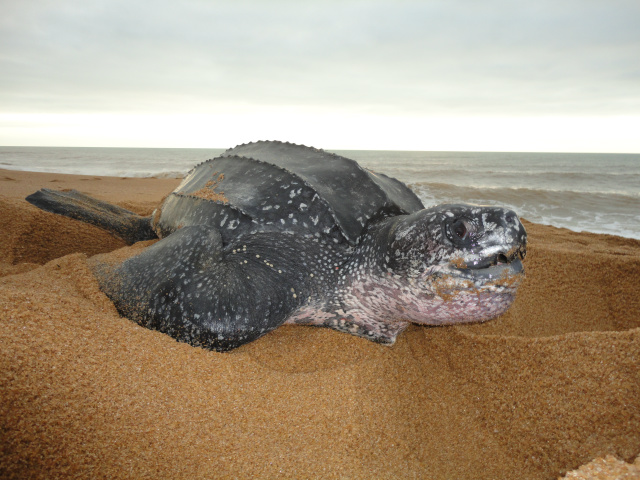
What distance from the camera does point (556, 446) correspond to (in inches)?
49.3

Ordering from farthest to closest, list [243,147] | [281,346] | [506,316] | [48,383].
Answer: [243,147]
[506,316]
[281,346]
[48,383]

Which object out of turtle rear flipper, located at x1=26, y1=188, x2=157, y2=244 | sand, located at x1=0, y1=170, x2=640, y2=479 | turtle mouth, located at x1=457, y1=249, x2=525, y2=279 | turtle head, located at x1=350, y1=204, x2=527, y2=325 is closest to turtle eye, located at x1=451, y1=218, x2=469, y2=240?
turtle head, located at x1=350, y1=204, x2=527, y2=325

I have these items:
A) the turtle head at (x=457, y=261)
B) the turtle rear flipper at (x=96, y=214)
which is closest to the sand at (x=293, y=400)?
the turtle head at (x=457, y=261)

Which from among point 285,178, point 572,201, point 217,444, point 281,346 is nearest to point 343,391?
point 281,346

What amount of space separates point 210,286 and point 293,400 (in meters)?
0.56

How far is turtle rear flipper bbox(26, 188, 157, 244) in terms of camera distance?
2701mm

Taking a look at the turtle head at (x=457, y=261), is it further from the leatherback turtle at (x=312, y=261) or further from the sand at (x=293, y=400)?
the sand at (x=293, y=400)

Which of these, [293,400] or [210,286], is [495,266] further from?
[210,286]

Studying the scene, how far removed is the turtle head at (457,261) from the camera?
1358mm

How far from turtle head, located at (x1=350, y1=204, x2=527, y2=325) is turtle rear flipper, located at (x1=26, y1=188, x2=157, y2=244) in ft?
7.19

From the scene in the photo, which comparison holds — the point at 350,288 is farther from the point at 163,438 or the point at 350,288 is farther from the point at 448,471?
the point at 163,438

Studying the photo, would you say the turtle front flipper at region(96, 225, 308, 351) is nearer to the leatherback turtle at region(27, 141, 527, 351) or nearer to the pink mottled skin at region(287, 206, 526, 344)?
the leatherback turtle at region(27, 141, 527, 351)

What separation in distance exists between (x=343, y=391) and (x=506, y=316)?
1.31 metres

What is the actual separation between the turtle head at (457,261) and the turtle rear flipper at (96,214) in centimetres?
219
